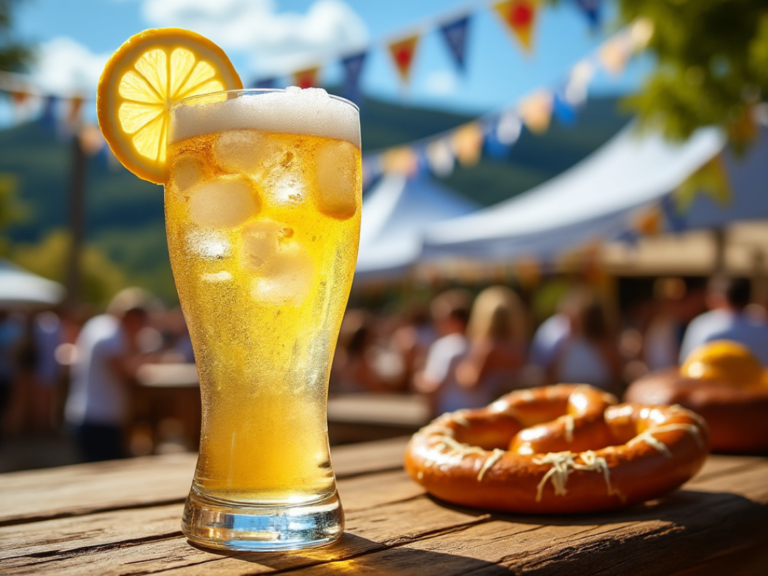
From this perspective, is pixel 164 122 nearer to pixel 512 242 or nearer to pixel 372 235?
pixel 512 242

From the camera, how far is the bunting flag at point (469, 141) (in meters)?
8.32

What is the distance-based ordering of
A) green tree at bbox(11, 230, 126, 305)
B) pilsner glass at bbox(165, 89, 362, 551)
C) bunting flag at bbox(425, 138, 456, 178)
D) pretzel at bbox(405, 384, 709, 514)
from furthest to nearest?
green tree at bbox(11, 230, 126, 305)
bunting flag at bbox(425, 138, 456, 178)
pretzel at bbox(405, 384, 709, 514)
pilsner glass at bbox(165, 89, 362, 551)

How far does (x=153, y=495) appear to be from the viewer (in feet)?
4.56

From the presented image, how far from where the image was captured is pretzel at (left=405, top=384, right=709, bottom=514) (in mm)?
1178

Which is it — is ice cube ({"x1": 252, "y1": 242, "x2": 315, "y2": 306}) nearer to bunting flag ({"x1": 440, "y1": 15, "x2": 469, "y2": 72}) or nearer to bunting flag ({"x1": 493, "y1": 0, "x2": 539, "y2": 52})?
bunting flag ({"x1": 493, "y1": 0, "x2": 539, "y2": 52})

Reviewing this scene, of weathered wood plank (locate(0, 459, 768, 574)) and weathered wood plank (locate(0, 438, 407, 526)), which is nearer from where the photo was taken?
weathered wood plank (locate(0, 459, 768, 574))

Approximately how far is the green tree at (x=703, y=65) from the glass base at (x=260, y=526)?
5.11 metres

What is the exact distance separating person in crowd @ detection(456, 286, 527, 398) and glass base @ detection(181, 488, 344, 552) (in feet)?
13.6

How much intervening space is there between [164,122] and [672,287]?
22.0 feet

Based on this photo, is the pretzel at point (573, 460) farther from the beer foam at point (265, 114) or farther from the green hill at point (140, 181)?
the green hill at point (140, 181)

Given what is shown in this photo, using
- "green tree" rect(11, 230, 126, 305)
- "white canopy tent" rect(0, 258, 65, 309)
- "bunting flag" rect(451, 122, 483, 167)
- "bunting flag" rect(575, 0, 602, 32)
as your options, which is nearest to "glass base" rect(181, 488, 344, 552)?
"bunting flag" rect(575, 0, 602, 32)

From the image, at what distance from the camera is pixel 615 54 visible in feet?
20.9

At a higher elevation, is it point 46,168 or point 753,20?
point 46,168

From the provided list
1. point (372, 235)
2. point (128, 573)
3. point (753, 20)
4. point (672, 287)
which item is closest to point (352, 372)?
point (672, 287)
